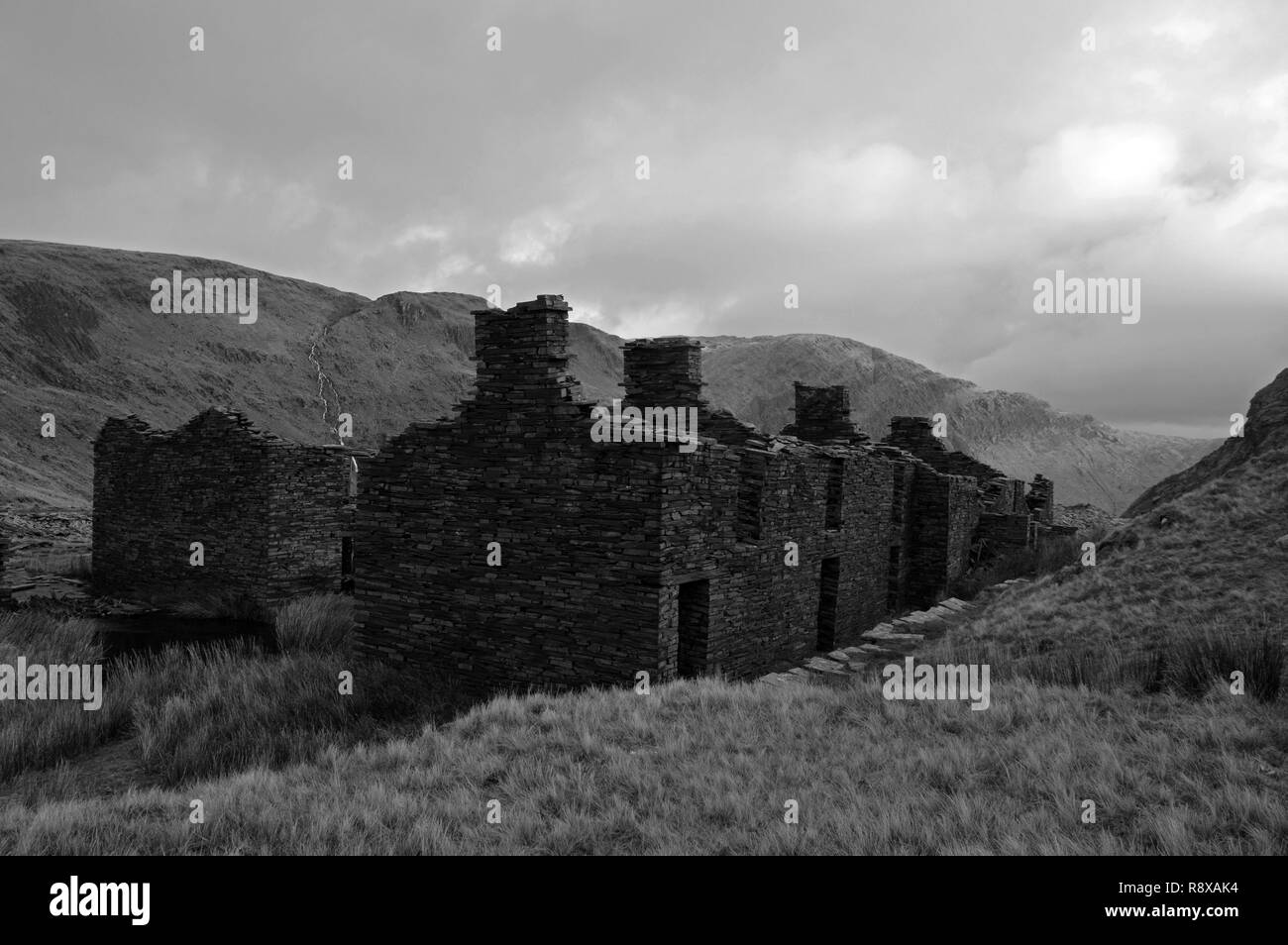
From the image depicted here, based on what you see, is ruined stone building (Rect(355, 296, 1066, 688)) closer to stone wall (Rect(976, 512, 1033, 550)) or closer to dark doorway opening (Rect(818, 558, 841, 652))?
dark doorway opening (Rect(818, 558, 841, 652))

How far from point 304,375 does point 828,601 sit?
66.6 m

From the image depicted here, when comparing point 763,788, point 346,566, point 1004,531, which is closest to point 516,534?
point 763,788

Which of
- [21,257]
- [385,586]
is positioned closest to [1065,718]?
[385,586]

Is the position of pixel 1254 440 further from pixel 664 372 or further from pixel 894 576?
pixel 664 372

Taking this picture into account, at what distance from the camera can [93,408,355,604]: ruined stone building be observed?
1766 cm

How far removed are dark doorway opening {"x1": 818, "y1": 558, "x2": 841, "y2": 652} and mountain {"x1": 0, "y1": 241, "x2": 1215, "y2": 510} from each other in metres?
20.1

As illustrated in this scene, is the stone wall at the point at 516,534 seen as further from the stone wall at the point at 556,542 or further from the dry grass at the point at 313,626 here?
the dry grass at the point at 313,626

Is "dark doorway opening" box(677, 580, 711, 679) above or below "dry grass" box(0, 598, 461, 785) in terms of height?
above

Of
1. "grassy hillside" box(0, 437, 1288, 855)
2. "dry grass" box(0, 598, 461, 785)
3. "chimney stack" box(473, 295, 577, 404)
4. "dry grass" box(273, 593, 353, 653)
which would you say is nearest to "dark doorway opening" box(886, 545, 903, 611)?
"grassy hillside" box(0, 437, 1288, 855)

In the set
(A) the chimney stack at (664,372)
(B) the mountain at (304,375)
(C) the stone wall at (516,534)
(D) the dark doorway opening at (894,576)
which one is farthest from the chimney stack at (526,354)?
(B) the mountain at (304,375)

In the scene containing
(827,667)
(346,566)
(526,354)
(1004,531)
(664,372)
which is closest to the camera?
(526,354)

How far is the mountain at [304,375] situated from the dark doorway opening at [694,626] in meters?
24.9

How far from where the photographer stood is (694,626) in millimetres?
11422

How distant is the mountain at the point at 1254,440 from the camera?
22438 mm
